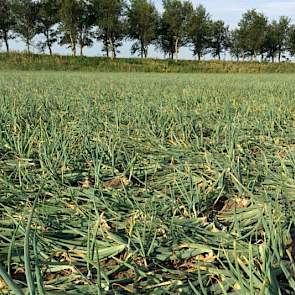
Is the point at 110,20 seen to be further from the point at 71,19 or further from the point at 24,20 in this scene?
the point at 24,20

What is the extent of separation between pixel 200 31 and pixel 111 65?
23839mm

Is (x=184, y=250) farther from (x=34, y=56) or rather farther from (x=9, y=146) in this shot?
(x=34, y=56)

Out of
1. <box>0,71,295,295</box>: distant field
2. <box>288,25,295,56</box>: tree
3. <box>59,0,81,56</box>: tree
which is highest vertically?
<box>59,0,81,56</box>: tree

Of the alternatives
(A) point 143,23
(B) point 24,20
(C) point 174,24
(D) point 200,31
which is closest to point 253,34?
(D) point 200,31

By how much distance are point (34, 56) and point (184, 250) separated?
28570 millimetres

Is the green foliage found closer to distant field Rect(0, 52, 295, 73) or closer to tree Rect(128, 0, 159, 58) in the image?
tree Rect(128, 0, 159, 58)

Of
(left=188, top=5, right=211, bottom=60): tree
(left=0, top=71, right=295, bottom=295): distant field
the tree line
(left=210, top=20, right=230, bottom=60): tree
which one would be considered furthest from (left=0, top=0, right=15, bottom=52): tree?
(left=0, top=71, right=295, bottom=295): distant field

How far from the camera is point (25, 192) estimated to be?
5.15 ft

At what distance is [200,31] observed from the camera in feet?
161

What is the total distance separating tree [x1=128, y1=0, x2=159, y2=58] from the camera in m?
45.7

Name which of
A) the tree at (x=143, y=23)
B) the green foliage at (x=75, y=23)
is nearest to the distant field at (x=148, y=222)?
the green foliage at (x=75, y=23)

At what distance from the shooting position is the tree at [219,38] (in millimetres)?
55125

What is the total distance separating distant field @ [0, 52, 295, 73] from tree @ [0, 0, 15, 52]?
1672 cm

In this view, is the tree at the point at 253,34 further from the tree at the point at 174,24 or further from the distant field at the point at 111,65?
the distant field at the point at 111,65
